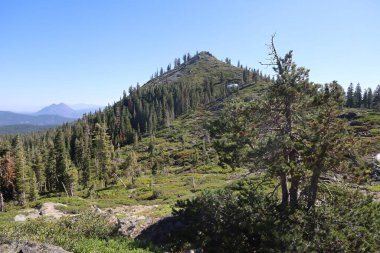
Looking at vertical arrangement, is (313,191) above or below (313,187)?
below

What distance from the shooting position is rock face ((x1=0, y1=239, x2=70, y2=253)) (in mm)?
15398

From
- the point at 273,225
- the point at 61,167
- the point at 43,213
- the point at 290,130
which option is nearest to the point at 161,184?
the point at 61,167

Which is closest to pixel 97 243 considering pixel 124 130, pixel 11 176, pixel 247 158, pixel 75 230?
pixel 75 230

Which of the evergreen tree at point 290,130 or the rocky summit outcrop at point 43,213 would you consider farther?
the rocky summit outcrop at point 43,213

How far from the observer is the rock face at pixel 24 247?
1540 cm

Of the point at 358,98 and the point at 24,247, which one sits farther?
the point at 358,98

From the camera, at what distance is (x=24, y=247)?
1573 centimetres

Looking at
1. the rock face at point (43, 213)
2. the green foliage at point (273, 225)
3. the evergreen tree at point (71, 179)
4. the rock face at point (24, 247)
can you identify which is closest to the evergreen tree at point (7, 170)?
the evergreen tree at point (71, 179)

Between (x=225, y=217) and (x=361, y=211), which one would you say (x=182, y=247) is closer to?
(x=225, y=217)

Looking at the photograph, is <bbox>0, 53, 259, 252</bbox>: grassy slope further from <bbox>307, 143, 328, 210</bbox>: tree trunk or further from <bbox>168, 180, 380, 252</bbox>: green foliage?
<bbox>307, 143, 328, 210</bbox>: tree trunk

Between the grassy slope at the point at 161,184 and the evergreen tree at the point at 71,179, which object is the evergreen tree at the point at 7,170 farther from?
the evergreen tree at the point at 71,179

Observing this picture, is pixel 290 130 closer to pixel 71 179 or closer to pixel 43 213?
pixel 43 213

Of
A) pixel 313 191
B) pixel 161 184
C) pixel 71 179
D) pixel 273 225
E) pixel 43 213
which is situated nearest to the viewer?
pixel 273 225

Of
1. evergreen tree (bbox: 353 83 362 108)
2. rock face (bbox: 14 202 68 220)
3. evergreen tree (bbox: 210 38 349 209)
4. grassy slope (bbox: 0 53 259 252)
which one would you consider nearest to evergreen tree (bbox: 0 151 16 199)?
grassy slope (bbox: 0 53 259 252)
